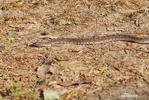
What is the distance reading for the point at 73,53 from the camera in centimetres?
816

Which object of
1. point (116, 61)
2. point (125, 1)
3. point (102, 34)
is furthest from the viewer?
point (125, 1)

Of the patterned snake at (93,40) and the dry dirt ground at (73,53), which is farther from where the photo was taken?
the patterned snake at (93,40)

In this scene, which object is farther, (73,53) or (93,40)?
(93,40)

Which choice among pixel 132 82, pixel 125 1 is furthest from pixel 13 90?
pixel 125 1

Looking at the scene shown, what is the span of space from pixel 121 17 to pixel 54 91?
571 cm

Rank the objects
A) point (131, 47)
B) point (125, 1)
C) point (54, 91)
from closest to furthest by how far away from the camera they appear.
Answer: point (54, 91)
point (131, 47)
point (125, 1)

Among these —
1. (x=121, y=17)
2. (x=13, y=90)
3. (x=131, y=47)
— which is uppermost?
(x=121, y=17)

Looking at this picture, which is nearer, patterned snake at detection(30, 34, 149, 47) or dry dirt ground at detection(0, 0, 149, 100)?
dry dirt ground at detection(0, 0, 149, 100)

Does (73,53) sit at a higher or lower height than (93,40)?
lower

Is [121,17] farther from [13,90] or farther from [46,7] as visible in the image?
[13,90]

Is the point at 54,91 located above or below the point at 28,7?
below

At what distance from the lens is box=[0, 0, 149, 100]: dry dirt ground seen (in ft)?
20.0

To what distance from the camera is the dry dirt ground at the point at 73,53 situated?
240 inches

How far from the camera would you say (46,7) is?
11.7 meters
